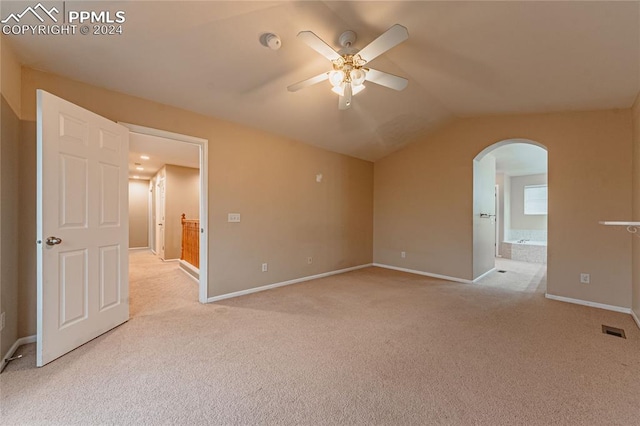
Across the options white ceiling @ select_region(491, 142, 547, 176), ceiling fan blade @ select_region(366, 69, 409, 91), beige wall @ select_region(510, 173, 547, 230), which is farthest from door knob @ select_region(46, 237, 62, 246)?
beige wall @ select_region(510, 173, 547, 230)

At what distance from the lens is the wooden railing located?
4.84 metres

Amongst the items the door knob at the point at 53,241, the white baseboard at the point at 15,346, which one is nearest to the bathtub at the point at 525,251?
the door knob at the point at 53,241

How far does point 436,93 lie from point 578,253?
2.74 meters

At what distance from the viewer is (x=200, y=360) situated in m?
2.04

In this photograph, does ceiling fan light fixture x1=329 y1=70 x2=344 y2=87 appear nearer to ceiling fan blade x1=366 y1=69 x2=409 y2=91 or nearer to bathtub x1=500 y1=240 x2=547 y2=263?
ceiling fan blade x1=366 y1=69 x2=409 y2=91

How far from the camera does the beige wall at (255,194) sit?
7.84ft

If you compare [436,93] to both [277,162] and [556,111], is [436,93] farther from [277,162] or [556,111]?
[277,162]

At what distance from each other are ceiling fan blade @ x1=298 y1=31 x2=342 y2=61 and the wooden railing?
388 centimetres

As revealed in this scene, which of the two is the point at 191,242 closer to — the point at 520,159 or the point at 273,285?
the point at 273,285

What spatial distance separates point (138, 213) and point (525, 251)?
36.0 ft

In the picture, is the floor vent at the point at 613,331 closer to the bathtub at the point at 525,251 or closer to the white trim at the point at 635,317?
the white trim at the point at 635,317

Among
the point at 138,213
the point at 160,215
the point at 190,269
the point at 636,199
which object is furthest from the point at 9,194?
the point at 138,213

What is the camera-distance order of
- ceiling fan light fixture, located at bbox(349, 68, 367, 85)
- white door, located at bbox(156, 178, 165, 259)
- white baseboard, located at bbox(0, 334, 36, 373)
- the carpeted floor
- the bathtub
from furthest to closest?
1. white door, located at bbox(156, 178, 165, 259)
2. the bathtub
3. ceiling fan light fixture, located at bbox(349, 68, 367, 85)
4. white baseboard, located at bbox(0, 334, 36, 373)
5. the carpeted floor

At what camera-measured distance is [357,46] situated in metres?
2.49
